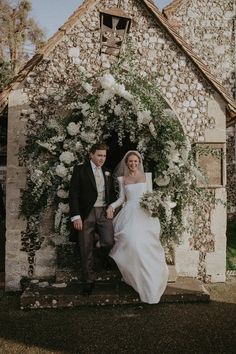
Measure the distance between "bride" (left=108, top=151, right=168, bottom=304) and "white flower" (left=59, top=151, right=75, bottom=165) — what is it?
84 cm

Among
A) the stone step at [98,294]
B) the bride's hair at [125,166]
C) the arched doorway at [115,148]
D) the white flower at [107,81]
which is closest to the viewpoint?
the stone step at [98,294]

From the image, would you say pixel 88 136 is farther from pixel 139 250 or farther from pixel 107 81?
pixel 139 250

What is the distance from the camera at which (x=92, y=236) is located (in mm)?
5551

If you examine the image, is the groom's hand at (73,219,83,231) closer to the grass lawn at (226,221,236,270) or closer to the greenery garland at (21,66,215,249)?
the greenery garland at (21,66,215,249)

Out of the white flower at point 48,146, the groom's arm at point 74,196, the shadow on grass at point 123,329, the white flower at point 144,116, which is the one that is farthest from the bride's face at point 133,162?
the shadow on grass at point 123,329

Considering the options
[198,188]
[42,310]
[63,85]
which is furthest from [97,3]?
[42,310]

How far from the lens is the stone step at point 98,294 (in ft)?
17.2

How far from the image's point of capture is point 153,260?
5.37 metres

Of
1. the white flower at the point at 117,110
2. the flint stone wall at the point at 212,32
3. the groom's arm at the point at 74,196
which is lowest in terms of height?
the groom's arm at the point at 74,196

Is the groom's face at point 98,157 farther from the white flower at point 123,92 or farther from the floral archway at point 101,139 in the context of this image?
the white flower at point 123,92

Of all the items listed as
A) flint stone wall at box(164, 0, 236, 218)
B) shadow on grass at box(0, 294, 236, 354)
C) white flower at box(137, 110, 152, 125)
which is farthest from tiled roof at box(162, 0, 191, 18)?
shadow on grass at box(0, 294, 236, 354)

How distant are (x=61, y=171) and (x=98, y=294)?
1.80 meters

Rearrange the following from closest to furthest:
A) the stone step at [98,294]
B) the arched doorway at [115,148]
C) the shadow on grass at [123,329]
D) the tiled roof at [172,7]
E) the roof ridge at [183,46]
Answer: the shadow on grass at [123,329] → the stone step at [98,294] → the roof ridge at [183,46] → the arched doorway at [115,148] → the tiled roof at [172,7]

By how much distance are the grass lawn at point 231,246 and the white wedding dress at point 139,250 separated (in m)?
2.77
